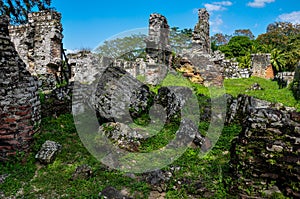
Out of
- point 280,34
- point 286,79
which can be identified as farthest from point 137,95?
point 280,34

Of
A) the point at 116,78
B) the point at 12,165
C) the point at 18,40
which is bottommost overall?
the point at 12,165

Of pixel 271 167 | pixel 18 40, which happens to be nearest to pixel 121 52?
pixel 18 40

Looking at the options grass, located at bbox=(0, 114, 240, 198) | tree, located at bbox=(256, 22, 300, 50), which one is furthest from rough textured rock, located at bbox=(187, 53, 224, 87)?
tree, located at bbox=(256, 22, 300, 50)

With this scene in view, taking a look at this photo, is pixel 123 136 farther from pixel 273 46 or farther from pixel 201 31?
pixel 273 46

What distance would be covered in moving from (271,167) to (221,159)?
1.55 m

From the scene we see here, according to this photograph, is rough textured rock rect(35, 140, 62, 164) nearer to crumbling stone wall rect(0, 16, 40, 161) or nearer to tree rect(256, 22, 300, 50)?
crumbling stone wall rect(0, 16, 40, 161)

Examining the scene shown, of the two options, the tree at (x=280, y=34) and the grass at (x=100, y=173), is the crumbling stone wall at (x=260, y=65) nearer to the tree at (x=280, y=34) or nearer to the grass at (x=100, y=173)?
the grass at (x=100, y=173)

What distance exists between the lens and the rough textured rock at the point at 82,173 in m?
5.20

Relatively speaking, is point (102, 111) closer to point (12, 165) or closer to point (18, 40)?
point (12, 165)

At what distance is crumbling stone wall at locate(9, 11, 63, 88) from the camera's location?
36.4ft

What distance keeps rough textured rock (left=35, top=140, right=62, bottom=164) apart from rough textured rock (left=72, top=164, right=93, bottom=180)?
909 millimetres

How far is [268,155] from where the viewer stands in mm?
4215

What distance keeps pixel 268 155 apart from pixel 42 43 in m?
10.2

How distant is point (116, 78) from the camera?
7.86 m
